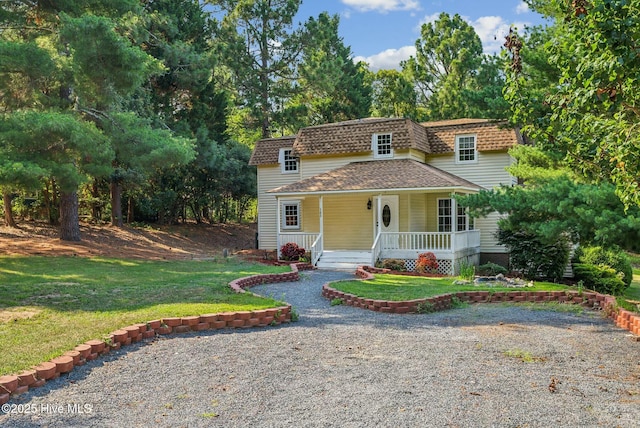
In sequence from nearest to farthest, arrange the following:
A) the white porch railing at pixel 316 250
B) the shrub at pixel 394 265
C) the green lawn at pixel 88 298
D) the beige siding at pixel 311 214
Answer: the green lawn at pixel 88 298 < the shrub at pixel 394 265 < the white porch railing at pixel 316 250 < the beige siding at pixel 311 214

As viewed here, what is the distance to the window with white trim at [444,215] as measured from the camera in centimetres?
2078

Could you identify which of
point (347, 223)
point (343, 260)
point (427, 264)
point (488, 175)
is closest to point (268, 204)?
point (347, 223)

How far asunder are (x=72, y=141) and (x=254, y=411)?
441 inches

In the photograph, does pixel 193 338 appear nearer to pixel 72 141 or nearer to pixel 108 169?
pixel 72 141

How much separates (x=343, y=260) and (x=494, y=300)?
7436 mm

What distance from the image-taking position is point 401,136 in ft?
66.8

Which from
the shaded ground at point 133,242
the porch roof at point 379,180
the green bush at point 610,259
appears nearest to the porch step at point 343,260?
the porch roof at point 379,180

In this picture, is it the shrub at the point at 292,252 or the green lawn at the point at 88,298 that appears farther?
the shrub at the point at 292,252

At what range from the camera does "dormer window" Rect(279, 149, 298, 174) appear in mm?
23484

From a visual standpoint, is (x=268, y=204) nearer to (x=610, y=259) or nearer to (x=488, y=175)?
(x=488, y=175)

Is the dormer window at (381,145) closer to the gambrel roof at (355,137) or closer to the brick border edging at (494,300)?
the gambrel roof at (355,137)

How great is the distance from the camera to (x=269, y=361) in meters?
6.15

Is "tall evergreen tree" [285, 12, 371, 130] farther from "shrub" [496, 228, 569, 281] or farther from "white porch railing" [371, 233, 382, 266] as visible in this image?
"shrub" [496, 228, 569, 281]

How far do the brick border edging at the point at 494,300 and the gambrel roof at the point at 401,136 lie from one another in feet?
32.3
